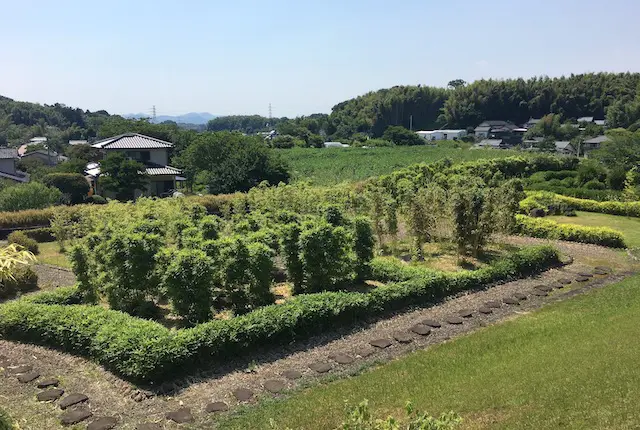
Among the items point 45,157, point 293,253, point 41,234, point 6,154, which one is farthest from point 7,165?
point 293,253

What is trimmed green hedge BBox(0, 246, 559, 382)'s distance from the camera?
8055mm

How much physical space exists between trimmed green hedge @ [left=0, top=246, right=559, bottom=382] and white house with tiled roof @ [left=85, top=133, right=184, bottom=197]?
2435cm

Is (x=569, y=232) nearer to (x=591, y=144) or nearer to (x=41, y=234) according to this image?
(x=41, y=234)

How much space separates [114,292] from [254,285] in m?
3.22

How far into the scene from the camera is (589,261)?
15.5m

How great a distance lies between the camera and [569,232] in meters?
18.5

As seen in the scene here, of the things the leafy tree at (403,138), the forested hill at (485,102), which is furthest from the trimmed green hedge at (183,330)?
the forested hill at (485,102)

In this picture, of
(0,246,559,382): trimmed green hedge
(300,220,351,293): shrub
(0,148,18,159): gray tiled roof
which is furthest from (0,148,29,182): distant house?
(300,220,351,293): shrub

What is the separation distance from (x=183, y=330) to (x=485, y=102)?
285 ft

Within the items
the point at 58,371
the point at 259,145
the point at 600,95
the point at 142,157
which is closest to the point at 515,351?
the point at 58,371

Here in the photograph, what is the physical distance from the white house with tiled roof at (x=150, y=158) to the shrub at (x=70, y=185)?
6.11ft

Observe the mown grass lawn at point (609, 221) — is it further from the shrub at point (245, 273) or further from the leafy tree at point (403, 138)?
the leafy tree at point (403, 138)

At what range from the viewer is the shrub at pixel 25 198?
84.3 ft

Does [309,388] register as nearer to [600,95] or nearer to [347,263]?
[347,263]
